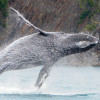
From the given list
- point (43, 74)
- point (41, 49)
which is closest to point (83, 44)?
point (41, 49)

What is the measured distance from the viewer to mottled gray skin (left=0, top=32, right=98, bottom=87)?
1778 centimetres

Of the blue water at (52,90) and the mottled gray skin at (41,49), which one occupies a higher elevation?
the mottled gray skin at (41,49)

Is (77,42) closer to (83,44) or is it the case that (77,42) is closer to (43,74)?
(83,44)

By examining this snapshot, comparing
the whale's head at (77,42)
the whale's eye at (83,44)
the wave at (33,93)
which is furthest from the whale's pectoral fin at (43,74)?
the whale's eye at (83,44)

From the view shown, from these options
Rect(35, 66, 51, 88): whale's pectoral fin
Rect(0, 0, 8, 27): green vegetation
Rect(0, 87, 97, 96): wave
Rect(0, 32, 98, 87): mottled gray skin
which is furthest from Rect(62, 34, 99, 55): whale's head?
Rect(0, 0, 8, 27): green vegetation

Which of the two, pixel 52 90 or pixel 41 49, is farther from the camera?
pixel 52 90

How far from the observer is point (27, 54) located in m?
17.9

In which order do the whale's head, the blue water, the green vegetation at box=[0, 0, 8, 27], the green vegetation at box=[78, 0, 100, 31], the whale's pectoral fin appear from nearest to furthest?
1. the blue water
2. the whale's pectoral fin
3. the whale's head
4. the green vegetation at box=[0, 0, 8, 27]
5. the green vegetation at box=[78, 0, 100, 31]

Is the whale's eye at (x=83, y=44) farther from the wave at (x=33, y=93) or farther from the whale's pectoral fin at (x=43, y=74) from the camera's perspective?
the wave at (x=33, y=93)

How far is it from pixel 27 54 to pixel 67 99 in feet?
7.70

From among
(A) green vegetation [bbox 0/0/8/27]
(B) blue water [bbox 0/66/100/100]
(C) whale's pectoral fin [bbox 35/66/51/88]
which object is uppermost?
(C) whale's pectoral fin [bbox 35/66/51/88]

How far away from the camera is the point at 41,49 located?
18.0 metres

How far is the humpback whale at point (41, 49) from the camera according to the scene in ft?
58.3

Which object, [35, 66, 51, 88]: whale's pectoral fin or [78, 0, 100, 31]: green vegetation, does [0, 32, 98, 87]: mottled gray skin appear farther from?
[78, 0, 100, 31]: green vegetation
